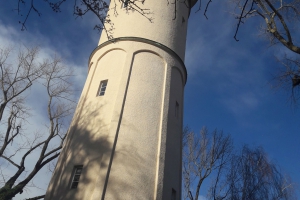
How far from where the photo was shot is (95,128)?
9.50 meters

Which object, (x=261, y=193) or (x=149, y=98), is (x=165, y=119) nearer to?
(x=149, y=98)

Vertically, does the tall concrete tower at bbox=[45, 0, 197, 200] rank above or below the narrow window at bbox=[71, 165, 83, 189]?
above

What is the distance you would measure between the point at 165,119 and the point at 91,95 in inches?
126

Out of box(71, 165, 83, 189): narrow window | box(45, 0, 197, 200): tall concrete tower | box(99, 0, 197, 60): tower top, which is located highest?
box(99, 0, 197, 60): tower top

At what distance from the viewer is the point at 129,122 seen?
9.40 metres

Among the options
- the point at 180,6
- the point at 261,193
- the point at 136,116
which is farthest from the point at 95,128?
the point at 261,193

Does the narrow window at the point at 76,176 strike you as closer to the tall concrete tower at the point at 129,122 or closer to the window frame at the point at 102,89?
the tall concrete tower at the point at 129,122

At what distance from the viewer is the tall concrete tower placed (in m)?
8.29

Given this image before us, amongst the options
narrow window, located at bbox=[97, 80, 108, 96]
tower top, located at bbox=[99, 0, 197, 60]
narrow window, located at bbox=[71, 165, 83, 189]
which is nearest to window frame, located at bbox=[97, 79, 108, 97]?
narrow window, located at bbox=[97, 80, 108, 96]

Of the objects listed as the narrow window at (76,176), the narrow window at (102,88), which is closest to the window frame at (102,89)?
the narrow window at (102,88)

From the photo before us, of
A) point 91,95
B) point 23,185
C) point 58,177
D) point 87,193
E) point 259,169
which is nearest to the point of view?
point 87,193

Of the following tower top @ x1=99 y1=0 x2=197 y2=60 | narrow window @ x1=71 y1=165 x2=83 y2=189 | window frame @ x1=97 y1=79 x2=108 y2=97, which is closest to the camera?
narrow window @ x1=71 y1=165 x2=83 y2=189

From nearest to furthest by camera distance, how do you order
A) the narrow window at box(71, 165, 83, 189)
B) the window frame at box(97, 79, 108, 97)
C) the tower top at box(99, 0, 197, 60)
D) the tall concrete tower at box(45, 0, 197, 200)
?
the tall concrete tower at box(45, 0, 197, 200) → the narrow window at box(71, 165, 83, 189) → the window frame at box(97, 79, 108, 97) → the tower top at box(99, 0, 197, 60)

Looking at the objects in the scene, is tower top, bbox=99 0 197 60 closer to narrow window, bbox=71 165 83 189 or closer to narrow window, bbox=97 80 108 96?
narrow window, bbox=97 80 108 96
